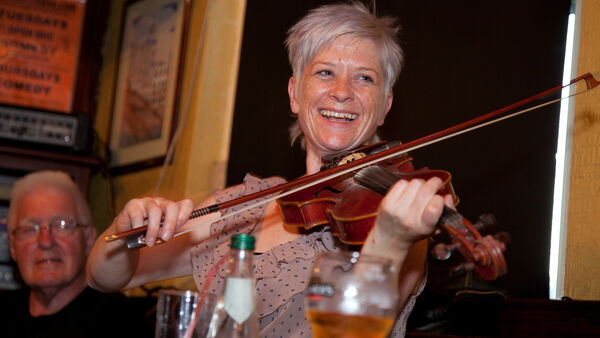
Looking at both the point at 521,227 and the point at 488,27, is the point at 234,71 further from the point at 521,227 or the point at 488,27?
the point at 521,227

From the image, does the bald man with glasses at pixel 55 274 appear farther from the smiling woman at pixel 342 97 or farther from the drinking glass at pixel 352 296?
the drinking glass at pixel 352 296

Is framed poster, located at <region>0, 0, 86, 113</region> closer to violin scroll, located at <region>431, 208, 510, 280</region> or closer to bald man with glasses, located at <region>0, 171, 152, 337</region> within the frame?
bald man with glasses, located at <region>0, 171, 152, 337</region>

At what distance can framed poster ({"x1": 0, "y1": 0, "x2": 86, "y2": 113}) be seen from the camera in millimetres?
3461

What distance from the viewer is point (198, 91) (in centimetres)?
304

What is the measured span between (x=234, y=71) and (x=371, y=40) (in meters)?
1.18

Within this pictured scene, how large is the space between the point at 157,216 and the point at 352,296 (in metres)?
0.61

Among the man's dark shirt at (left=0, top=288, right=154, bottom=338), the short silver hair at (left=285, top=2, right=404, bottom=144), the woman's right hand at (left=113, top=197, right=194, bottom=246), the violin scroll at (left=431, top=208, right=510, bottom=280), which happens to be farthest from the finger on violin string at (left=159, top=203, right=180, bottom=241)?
the man's dark shirt at (left=0, top=288, right=154, bottom=338)

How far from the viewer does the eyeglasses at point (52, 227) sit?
9.57ft

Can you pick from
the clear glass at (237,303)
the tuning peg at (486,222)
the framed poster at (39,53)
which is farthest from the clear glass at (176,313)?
the framed poster at (39,53)

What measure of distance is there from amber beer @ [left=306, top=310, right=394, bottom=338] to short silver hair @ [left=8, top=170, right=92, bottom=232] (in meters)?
2.24

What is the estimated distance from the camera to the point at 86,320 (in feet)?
8.85

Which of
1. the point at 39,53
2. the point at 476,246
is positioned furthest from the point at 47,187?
the point at 476,246

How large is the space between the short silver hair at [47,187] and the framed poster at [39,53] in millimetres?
507

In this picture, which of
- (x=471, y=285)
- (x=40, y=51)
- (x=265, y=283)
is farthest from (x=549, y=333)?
(x=40, y=51)
